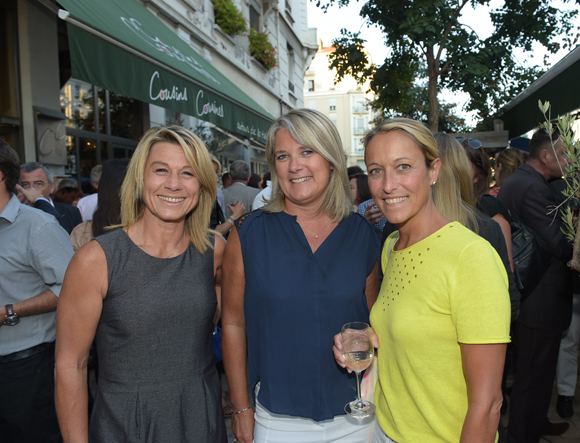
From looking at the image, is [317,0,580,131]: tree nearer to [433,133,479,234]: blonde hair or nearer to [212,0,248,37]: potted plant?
[212,0,248,37]: potted plant

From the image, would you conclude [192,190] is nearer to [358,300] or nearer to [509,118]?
[358,300]

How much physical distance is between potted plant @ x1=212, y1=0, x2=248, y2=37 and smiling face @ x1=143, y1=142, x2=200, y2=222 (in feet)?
33.9

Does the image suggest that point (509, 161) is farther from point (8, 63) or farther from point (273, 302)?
point (8, 63)

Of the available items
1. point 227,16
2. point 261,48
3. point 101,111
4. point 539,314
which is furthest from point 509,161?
point 261,48

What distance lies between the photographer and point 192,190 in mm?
1903

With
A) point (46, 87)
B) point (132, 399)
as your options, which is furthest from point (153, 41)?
point (132, 399)

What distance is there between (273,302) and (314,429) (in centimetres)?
57

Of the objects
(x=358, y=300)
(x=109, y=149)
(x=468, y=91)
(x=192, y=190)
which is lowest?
(x=358, y=300)

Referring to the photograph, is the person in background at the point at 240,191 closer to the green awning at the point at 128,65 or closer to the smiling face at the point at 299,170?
the green awning at the point at 128,65

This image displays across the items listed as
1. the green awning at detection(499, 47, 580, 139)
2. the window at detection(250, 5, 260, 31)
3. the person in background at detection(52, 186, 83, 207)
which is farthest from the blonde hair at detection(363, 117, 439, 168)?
the window at detection(250, 5, 260, 31)

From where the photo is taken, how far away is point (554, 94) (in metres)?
5.59

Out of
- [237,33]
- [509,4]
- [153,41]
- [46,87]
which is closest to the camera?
[153,41]

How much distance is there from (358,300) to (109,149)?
6680 millimetres

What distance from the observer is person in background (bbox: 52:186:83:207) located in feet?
16.7
